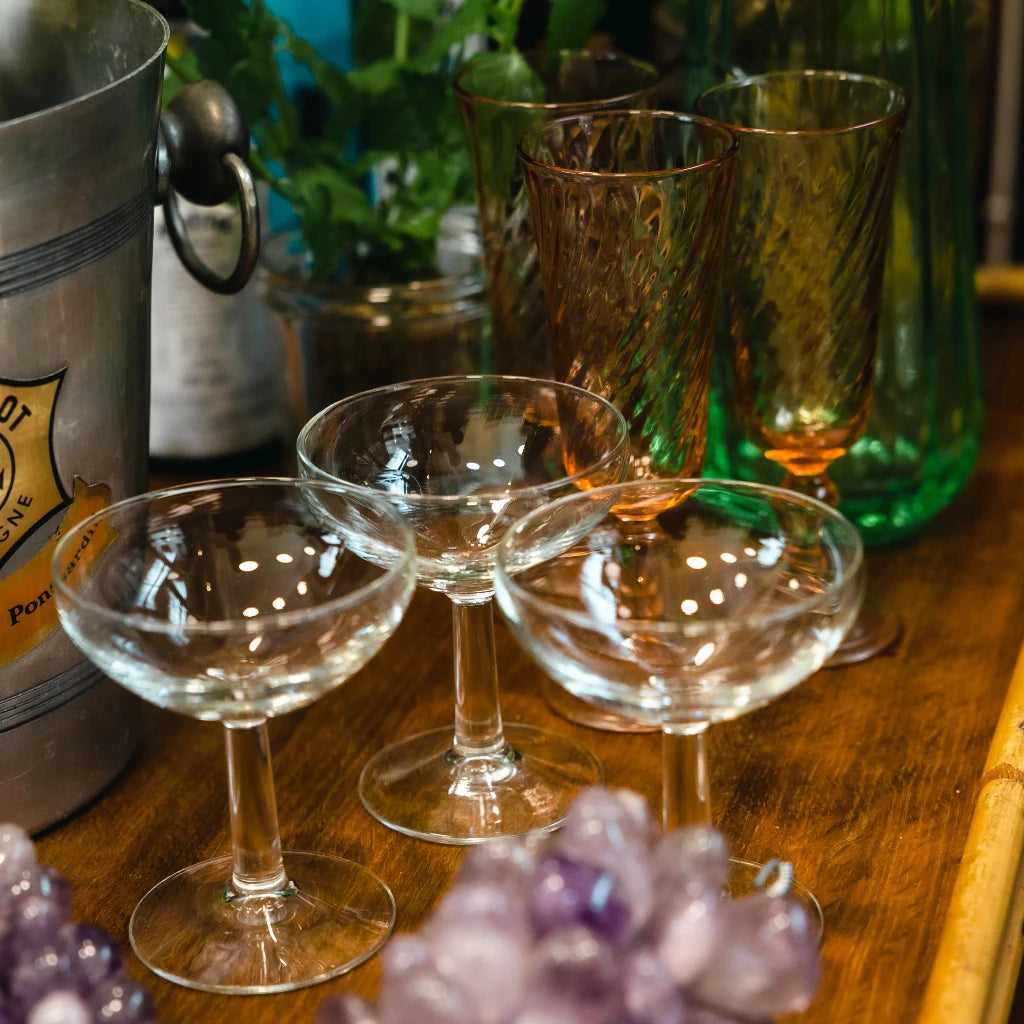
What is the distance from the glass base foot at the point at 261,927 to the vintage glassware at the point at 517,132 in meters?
0.23

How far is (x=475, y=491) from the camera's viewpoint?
1.76 ft

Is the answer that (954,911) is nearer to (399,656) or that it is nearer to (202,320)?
(399,656)

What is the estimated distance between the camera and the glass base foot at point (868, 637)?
62 centimetres

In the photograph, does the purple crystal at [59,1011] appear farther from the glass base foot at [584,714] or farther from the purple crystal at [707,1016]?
the glass base foot at [584,714]

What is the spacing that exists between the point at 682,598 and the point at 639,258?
0.12 meters

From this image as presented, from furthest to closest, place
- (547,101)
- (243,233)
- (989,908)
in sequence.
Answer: (547,101)
(243,233)
(989,908)

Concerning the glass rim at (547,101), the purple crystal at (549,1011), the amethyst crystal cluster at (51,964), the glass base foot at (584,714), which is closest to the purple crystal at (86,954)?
the amethyst crystal cluster at (51,964)

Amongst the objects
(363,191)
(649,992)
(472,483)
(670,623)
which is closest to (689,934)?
(649,992)

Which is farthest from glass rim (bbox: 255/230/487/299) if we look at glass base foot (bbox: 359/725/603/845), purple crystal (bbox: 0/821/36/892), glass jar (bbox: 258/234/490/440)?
purple crystal (bbox: 0/821/36/892)

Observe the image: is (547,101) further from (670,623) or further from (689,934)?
(689,934)

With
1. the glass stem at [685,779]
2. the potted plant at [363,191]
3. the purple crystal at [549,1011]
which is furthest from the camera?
the potted plant at [363,191]

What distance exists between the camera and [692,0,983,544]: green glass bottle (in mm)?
638

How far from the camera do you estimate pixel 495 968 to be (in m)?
0.34

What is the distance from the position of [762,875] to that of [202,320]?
39 cm
